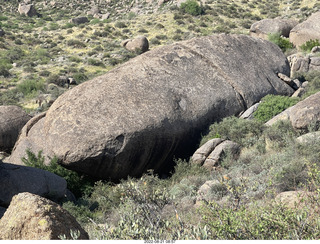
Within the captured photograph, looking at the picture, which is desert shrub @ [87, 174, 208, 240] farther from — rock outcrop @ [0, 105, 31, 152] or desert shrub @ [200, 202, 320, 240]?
rock outcrop @ [0, 105, 31, 152]

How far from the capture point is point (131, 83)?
11.4 m

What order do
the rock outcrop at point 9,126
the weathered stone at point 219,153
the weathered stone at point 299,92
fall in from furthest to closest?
the weathered stone at point 299,92 < the rock outcrop at point 9,126 < the weathered stone at point 219,153

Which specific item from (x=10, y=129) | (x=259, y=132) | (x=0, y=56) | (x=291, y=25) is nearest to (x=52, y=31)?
(x=0, y=56)

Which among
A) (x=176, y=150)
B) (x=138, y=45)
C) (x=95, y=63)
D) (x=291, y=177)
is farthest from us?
(x=138, y=45)

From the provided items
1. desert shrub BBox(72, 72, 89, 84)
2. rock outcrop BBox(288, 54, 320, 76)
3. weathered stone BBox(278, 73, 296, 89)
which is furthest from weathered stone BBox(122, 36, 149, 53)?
weathered stone BBox(278, 73, 296, 89)

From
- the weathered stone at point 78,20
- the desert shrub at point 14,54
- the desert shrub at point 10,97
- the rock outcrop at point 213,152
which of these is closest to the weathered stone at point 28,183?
the rock outcrop at point 213,152

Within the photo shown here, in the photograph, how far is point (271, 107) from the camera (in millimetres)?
12391

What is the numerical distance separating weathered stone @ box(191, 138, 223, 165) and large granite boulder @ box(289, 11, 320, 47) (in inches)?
561

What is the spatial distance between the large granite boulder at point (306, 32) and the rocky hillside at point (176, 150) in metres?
3.78

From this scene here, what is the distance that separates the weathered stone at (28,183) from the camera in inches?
329

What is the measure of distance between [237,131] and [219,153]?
4.57ft

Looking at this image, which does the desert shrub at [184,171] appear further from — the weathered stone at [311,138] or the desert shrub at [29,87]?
the desert shrub at [29,87]

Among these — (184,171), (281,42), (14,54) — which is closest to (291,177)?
(184,171)

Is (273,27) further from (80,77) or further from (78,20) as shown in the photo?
(78,20)
